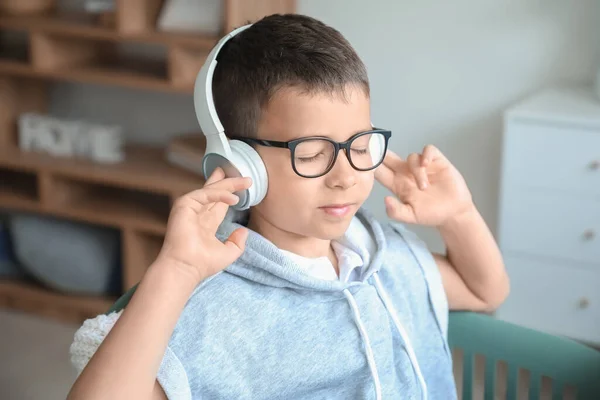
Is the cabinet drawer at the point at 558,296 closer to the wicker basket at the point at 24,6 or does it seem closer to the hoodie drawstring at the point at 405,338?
the hoodie drawstring at the point at 405,338

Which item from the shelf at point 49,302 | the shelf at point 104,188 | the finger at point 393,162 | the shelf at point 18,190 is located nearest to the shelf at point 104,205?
the shelf at point 104,188

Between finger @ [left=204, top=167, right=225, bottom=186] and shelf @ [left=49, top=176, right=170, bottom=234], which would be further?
shelf @ [left=49, top=176, right=170, bottom=234]

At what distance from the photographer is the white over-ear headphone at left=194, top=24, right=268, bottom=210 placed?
114 cm

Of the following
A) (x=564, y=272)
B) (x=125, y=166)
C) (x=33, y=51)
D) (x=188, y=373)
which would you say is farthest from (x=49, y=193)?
(x=188, y=373)

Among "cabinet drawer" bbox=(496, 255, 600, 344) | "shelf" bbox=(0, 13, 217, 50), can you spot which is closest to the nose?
"cabinet drawer" bbox=(496, 255, 600, 344)

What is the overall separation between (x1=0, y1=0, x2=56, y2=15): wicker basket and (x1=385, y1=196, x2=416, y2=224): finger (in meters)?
1.95

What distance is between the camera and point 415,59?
2.59 m

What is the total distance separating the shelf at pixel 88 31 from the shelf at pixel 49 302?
34.3 inches

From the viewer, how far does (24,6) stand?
9.41 feet

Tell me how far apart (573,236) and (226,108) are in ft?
4.28

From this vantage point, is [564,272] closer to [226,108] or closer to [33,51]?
[226,108]

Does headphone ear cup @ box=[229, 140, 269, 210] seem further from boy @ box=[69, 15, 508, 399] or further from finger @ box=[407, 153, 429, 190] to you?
finger @ box=[407, 153, 429, 190]

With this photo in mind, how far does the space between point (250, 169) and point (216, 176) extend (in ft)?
0.15

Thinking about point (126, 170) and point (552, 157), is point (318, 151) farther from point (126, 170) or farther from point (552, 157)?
point (126, 170)
